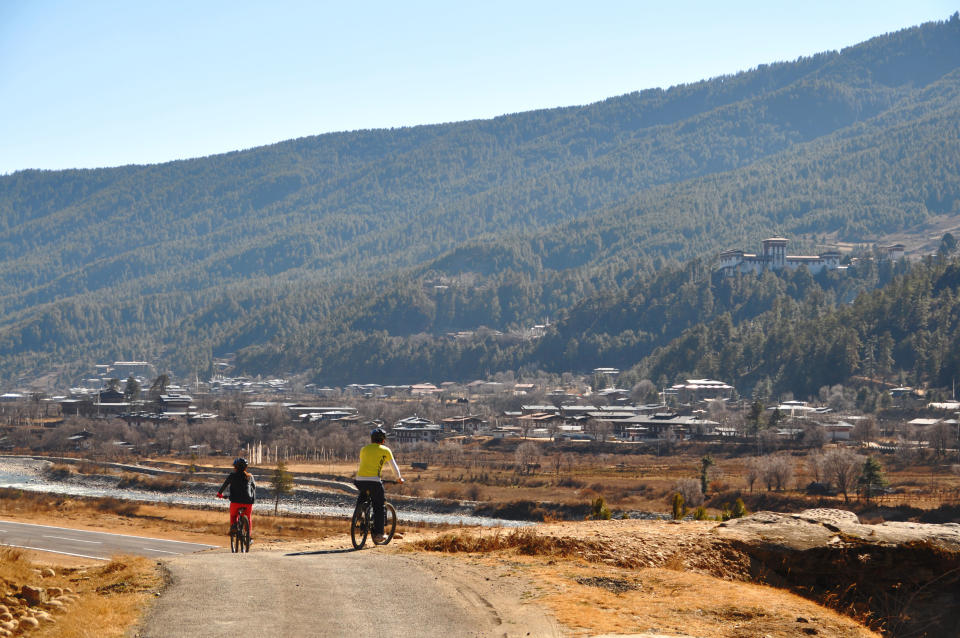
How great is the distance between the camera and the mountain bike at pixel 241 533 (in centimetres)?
2086

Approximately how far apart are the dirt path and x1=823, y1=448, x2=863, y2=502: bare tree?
203 feet

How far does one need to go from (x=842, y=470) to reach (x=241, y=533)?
63.2m

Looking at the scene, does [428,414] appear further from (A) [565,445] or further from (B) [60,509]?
(B) [60,509]

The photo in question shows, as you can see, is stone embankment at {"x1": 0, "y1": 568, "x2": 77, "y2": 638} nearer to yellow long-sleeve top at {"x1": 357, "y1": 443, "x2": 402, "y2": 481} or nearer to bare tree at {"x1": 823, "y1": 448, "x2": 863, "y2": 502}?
yellow long-sleeve top at {"x1": 357, "y1": 443, "x2": 402, "y2": 481}

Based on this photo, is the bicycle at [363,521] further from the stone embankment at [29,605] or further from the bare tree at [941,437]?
the bare tree at [941,437]

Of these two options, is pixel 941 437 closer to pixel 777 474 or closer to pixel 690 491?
pixel 777 474

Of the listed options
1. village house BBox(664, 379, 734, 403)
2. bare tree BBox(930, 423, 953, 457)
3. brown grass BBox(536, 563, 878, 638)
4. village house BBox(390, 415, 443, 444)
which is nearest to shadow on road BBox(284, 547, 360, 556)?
brown grass BBox(536, 563, 878, 638)

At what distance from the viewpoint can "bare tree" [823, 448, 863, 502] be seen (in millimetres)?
74750

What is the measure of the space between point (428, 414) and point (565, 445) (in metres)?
41.0

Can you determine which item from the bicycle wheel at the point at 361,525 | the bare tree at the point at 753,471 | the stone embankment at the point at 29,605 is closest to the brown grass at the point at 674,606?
the bicycle wheel at the point at 361,525

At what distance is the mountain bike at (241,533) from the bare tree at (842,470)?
5923 cm

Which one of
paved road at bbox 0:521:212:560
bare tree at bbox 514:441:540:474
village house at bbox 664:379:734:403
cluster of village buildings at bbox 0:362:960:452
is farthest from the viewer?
village house at bbox 664:379:734:403

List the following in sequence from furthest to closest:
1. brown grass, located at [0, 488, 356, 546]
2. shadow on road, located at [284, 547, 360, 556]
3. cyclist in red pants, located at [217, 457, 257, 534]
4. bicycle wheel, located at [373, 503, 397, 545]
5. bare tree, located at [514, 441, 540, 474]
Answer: bare tree, located at [514, 441, 540, 474] → brown grass, located at [0, 488, 356, 546] → cyclist in red pants, located at [217, 457, 257, 534] → bicycle wheel, located at [373, 503, 397, 545] → shadow on road, located at [284, 547, 360, 556]

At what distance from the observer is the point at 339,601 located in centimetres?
1438
